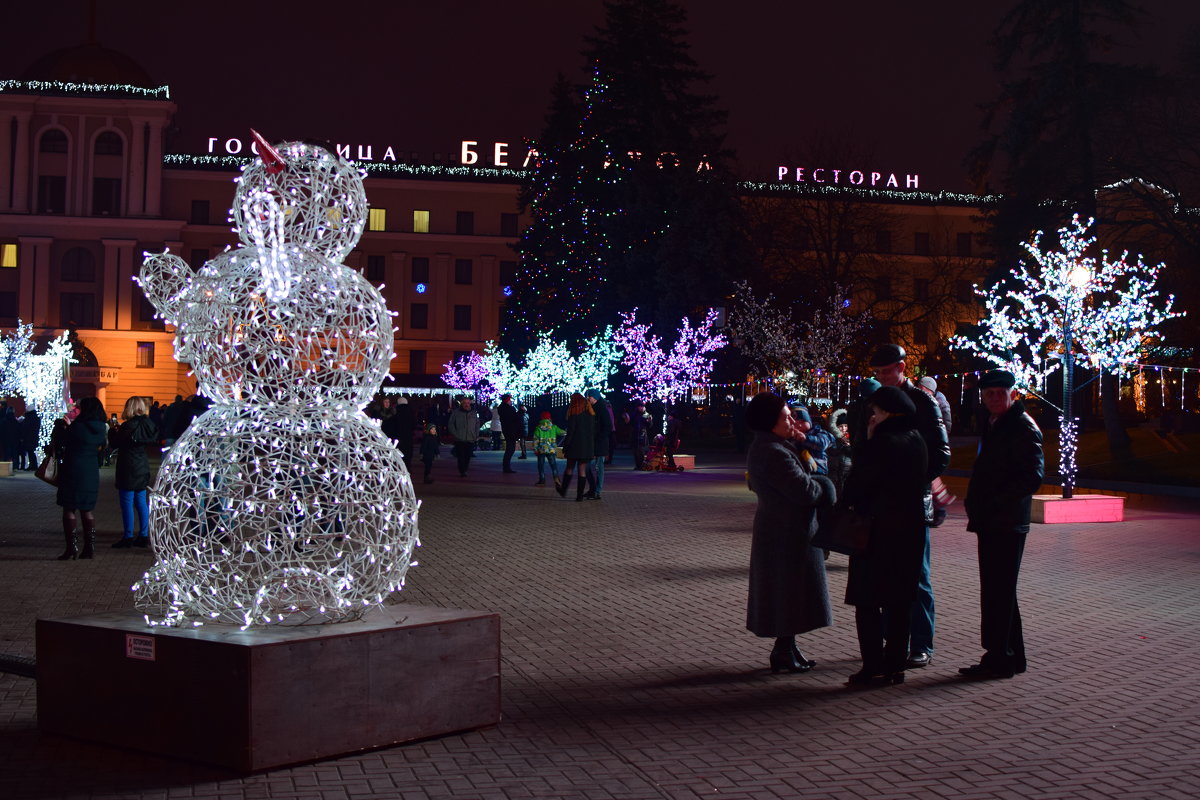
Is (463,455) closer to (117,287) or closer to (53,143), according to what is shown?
(117,287)

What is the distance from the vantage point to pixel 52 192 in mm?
77188

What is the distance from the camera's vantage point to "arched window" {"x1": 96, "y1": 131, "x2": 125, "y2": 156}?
77188 millimetres

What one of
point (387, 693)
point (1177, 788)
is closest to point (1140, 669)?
point (1177, 788)

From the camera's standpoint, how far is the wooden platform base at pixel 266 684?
216 inches

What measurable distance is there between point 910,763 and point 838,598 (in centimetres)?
491

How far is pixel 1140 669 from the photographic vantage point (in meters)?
7.93

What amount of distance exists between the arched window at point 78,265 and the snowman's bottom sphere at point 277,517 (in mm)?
76409

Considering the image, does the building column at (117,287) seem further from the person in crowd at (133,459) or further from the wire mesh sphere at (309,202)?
the wire mesh sphere at (309,202)

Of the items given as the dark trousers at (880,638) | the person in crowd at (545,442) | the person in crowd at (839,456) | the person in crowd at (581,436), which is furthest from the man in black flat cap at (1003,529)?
the person in crowd at (545,442)

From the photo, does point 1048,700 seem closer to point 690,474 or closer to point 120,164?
point 690,474

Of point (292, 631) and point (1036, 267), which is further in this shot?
point (1036, 267)

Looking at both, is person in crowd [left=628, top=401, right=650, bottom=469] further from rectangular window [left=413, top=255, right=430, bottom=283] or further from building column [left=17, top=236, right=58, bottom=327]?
building column [left=17, top=236, right=58, bottom=327]

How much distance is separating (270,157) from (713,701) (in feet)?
11.9

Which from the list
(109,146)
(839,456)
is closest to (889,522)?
(839,456)
